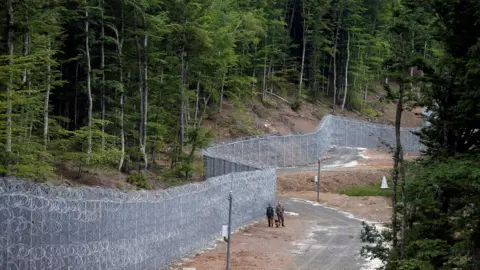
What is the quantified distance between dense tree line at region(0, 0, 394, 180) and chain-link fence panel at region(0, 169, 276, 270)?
3153 mm

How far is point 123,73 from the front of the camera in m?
41.1

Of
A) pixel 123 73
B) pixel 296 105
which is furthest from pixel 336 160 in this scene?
pixel 123 73

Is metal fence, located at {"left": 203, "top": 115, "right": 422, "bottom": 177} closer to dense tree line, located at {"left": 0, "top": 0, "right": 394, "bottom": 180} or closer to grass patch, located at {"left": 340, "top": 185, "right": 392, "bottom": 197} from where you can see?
dense tree line, located at {"left": 0, "top": 0, "right": 394, "bottom": 180}

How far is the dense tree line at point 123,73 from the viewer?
2329 cm

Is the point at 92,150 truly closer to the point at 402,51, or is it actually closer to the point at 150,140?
the point at 150,140

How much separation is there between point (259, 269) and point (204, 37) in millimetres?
19218

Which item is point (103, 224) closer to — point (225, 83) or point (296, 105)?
point (225, 83)

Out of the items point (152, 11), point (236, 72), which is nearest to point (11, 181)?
point (152, 11)

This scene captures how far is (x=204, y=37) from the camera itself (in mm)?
39594

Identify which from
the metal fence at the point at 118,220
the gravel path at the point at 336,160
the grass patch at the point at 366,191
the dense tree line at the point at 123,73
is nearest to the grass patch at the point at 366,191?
the grass patch at the point at 366,191

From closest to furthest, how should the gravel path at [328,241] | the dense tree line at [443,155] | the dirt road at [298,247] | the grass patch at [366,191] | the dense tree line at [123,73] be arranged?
the dense tree line at [443,155] → the dense tree line at [123,73] → the dirt road at [298,247] → the gravel path at [328,241] → the grass patch at [366,191]

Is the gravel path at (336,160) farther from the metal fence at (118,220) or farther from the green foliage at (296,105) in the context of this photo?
the metal fence at (118,220)

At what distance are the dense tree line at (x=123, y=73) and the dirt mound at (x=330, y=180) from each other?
842cm

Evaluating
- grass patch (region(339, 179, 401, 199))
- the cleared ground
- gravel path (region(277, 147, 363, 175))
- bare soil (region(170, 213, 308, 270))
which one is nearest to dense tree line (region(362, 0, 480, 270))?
the cleared ground
